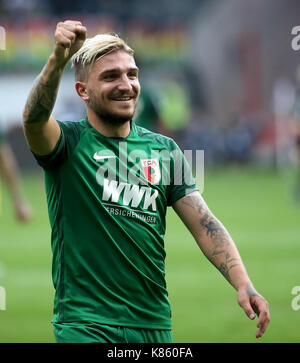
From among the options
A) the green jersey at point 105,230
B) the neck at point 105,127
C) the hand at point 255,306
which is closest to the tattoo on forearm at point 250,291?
the hand at point 255,306

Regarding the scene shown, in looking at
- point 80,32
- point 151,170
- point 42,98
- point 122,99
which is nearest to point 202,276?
point 151,170

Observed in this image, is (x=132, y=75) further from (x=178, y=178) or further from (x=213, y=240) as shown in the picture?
(x=213, y=240)

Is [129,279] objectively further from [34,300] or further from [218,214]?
[218,214]

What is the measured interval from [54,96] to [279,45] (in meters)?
35.0

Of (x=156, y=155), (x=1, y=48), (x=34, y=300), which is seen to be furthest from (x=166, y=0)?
(x=156, y=155)

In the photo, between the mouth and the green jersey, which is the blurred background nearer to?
the green jersey

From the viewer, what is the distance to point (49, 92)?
3643mm

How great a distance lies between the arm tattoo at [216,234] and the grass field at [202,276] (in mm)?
2242

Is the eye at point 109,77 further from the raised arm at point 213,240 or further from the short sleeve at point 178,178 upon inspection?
the raised arm at point 213,240

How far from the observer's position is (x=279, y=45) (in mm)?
37625

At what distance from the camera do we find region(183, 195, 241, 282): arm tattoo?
13.3 feet

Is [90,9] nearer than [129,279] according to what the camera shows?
No

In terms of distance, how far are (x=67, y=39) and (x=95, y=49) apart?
21.5 inches

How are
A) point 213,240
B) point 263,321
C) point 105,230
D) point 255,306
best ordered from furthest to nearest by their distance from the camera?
point 213,240, point 105,230, point 255,306, point 263,321
